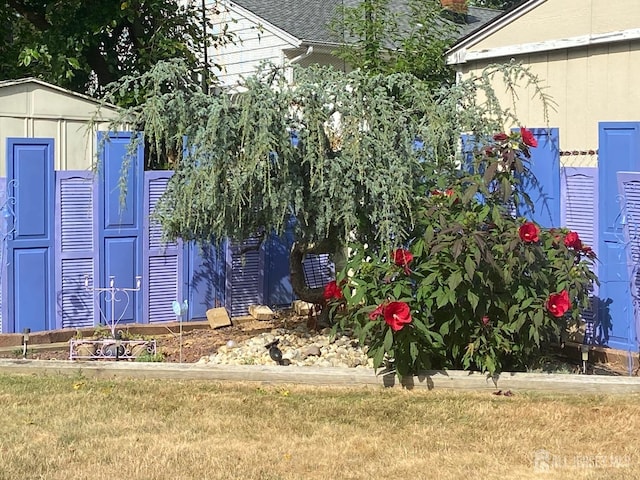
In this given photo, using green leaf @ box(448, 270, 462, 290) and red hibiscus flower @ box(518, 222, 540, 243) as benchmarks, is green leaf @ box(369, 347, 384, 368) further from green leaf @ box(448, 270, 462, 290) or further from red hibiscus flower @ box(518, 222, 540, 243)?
red hibiscus flower @ box(518, 222, 540, 243)

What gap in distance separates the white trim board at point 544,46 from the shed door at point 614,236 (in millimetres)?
2238

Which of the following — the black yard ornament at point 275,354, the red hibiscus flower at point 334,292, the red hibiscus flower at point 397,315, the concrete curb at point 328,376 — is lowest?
the concrete curb at point 328,376

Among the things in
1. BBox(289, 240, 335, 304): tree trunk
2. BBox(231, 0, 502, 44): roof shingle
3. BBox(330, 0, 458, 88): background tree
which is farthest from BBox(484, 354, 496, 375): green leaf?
BBox(231, 0, 502, 44): roof shingle

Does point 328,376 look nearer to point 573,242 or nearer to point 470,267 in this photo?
point 470,267

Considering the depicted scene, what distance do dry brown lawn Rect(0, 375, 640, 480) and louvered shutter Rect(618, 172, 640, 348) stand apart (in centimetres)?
100

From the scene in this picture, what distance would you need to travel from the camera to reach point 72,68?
10.7 m

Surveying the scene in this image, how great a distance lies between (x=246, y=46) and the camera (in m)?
14.0

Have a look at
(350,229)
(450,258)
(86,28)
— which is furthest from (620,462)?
(86,28)

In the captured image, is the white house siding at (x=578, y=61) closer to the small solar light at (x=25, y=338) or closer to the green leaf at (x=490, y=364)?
the green leaf at (x=490, y=364)

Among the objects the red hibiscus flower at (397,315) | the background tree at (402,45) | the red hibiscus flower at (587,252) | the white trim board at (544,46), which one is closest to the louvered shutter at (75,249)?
the red hibiscus flower at (397,315)

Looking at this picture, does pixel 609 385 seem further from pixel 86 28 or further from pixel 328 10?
pixel 328 10

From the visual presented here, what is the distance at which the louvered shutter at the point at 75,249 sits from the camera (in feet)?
22.1

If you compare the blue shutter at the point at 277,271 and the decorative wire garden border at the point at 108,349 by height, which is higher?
the blue shutter at the point at 277,271

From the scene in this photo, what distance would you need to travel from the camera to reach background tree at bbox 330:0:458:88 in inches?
419
